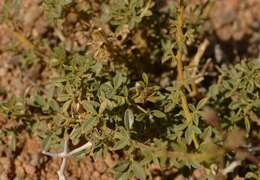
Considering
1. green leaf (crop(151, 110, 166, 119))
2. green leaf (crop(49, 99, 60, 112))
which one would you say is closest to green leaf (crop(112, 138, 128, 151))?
green leaf (crop(151, 110, 166, 119))

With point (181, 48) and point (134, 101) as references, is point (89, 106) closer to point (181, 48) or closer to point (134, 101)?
point (134, 101)

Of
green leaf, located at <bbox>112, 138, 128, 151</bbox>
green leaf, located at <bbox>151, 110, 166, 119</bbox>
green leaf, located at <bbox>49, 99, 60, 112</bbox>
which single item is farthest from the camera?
green leaf, located at <bbox>49, 99, 60, 112</bbox>

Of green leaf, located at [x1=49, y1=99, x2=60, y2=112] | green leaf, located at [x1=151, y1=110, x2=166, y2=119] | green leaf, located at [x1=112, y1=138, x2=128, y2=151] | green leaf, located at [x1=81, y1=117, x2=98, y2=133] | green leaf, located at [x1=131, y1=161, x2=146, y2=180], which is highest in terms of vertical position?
green leaf, located at [x1=49, y1=99, x2=60, y2=112]

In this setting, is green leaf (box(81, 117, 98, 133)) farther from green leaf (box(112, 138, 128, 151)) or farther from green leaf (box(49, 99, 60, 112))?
green leaf (box(49, 99, 60, 112))

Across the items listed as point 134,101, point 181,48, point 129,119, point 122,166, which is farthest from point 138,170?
point 181,48

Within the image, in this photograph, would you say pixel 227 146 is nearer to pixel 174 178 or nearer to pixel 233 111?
pixel 233 111

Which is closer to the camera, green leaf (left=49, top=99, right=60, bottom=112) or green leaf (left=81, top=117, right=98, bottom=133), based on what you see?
green leaf (left=81, top=117, right=98, bottom=133)

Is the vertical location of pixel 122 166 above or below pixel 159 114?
below

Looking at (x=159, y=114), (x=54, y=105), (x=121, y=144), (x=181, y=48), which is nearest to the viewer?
(x=121, y=144)

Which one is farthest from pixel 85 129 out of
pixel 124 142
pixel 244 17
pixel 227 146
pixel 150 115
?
pixel 244 17
